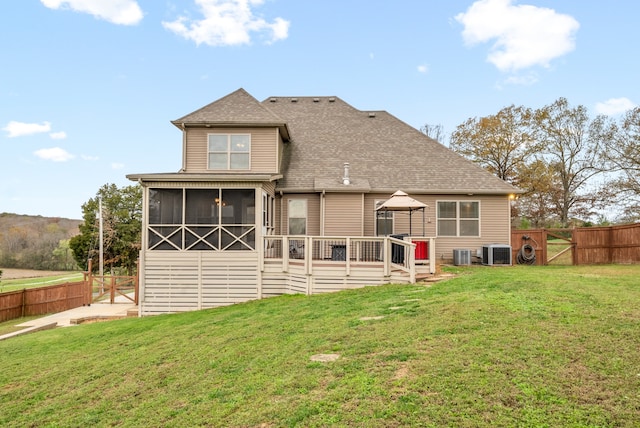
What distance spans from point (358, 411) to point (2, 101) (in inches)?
1438

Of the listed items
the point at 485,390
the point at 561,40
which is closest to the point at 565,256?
the point at 561,40

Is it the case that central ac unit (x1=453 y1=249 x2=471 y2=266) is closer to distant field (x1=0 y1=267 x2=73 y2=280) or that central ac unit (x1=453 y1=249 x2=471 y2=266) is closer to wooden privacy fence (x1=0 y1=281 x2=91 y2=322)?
wooden privacy fence (x1=0 y1=281 x2=91 y2=322)

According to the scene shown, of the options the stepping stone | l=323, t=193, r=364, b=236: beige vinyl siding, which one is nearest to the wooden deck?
l=323, t=193, r=364, b=236: beige vinyl siding

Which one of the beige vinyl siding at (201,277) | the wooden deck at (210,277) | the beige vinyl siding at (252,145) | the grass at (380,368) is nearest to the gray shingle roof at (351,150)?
the beige vinyl siding at (252,145)

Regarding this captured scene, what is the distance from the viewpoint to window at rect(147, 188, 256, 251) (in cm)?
1186

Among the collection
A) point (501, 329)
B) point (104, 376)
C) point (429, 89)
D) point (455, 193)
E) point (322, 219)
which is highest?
point (429, 89)

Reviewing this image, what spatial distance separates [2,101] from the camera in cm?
2877

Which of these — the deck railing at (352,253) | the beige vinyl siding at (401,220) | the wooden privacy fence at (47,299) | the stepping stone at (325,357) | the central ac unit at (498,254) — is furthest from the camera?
the wooden privacy fence at (47,299)

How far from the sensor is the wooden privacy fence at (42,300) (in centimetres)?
1773

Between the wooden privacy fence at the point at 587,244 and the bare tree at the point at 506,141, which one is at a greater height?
the bare tree at the point at 506,141

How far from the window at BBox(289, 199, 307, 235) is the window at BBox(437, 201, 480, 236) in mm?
5308

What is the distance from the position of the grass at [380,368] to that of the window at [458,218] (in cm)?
680

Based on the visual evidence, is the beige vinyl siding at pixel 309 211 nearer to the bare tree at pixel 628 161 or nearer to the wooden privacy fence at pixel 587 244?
the wooden privacy fence at pixel 587 244

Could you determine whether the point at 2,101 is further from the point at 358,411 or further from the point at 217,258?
the point at 358,411
